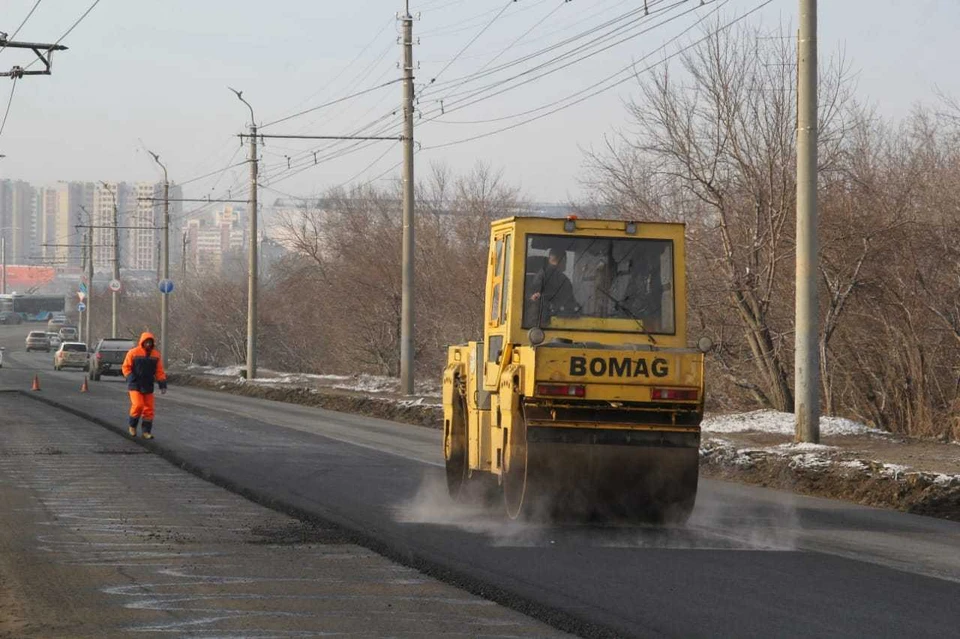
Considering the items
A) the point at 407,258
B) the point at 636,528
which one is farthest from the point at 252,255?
the point at 636,528

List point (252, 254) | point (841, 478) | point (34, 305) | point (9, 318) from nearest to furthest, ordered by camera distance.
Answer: point (841, 478) < point (252, 254) < point (9, 318) < point (34, 305)

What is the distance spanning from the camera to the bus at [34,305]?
151375mm

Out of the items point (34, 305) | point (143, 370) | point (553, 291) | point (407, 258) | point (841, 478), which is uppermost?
point (34, 305)

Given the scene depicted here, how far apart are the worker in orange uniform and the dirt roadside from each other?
913cm

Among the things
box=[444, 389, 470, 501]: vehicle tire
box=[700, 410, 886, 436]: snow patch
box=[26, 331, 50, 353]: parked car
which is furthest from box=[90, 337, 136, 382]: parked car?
box=[26, 331, 50, 353]: parked car

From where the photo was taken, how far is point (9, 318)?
15075 cm

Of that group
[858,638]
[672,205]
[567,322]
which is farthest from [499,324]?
[672,205]

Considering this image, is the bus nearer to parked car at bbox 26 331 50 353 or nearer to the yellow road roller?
parked car at bbox 26 331 50 353

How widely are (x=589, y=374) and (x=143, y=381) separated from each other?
12.9 meters

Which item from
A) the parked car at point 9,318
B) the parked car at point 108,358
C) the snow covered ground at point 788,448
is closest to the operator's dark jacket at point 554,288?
the snow covered ground at point 788,448

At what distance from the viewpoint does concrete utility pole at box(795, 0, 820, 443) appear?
18.9m

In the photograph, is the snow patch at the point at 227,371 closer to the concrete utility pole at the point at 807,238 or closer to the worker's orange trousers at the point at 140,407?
the worker's orange trousers at the point at 140,407

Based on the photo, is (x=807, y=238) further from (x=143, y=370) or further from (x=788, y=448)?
(x=143, y=370)

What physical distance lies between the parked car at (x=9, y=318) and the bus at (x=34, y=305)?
0.32 meters
